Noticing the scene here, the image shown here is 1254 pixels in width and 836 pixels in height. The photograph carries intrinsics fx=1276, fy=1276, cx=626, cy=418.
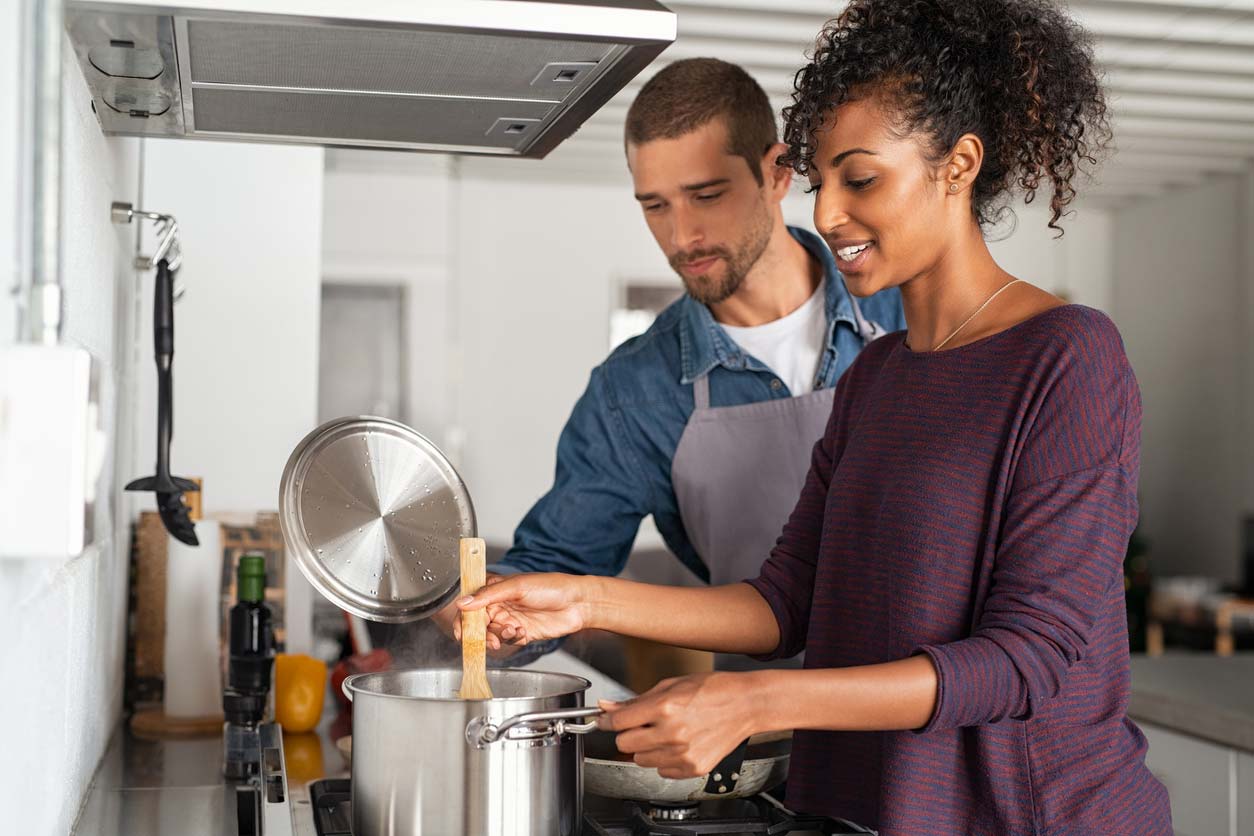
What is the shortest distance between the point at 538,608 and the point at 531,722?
350 mm

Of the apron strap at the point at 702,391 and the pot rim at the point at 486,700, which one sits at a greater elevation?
the apron strap at the point at 702,391

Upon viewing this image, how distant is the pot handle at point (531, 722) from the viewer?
1024mm

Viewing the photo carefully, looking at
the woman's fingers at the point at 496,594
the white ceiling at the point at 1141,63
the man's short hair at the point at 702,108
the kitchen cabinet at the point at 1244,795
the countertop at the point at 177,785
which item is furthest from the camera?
the white ceiling at the point at 1141,63

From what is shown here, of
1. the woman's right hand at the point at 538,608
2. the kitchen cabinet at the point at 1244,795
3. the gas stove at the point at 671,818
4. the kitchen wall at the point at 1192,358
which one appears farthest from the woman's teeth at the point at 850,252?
the kitchen wall at the point at 1192,358

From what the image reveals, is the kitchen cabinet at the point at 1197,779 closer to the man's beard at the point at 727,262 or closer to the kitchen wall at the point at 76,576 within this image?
the man's beard at the point at 727,262

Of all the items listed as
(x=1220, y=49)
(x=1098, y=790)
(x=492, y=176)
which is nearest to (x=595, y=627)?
(x=1098, y=790)

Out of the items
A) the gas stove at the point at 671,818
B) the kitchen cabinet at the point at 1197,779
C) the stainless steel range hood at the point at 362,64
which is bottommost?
the kitchen cabinet at the point at 1197,779

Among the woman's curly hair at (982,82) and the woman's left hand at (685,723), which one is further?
the woman's curly hair at (982,82)

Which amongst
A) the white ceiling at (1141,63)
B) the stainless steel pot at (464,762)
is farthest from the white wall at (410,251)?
the stainless steel pot at (464,762)

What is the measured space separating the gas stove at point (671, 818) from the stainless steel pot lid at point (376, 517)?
198 mm

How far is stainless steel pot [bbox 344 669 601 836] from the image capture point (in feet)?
3.42

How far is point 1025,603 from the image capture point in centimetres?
112

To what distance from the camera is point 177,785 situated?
4.94ft

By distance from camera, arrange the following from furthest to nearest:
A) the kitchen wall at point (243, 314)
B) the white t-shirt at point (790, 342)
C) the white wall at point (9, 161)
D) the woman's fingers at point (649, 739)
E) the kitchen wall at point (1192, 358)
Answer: the kitchen wall at point (1192, 358) < the kitchen wall at point (243, 314) < the white t-shirt at point (790, 342) < the woman's fingers at point (649, 739) < the white wall at point (9, 161)
